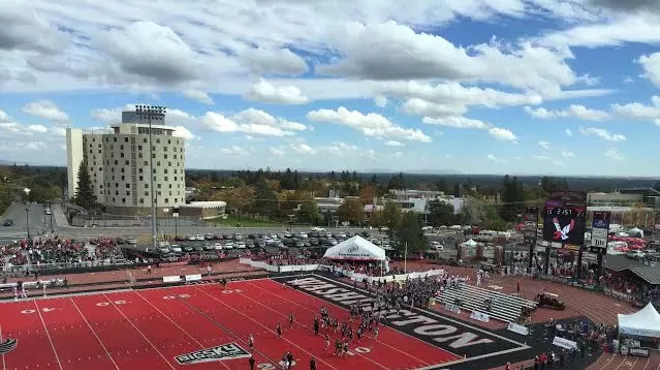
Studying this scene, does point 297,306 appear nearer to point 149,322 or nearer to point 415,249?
point 149,322

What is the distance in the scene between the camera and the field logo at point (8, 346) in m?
25.4

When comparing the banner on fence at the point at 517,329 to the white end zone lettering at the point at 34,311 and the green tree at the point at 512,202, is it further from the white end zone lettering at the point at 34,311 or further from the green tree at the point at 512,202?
the green tree at the point at 512,202

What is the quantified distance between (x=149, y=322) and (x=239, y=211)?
80.0 m

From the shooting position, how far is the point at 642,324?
28812 millimetres

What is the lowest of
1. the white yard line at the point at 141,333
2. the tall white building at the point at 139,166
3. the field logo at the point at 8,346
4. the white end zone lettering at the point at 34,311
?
the white yard line at the point at 141,333

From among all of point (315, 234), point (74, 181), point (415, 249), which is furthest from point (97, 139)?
point (415, 249)

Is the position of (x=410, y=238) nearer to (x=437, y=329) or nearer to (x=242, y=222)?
(x=437, y=329)

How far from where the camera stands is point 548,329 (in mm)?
31328

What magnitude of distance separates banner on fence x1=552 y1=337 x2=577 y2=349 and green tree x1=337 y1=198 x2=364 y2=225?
6772cm

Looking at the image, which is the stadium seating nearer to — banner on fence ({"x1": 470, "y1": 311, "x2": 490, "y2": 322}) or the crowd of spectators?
banner on fence ({"x1": 470, "y1": 311, "x2": 490, "y2": 322})

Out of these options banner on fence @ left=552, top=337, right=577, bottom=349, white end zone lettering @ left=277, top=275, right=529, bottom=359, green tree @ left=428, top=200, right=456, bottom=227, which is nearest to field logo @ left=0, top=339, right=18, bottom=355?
white end zone lettering @ left=277, top=275, right=529, bottom=359

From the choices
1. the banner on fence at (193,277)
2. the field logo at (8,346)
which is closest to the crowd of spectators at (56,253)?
the banner on fence at (193,277)

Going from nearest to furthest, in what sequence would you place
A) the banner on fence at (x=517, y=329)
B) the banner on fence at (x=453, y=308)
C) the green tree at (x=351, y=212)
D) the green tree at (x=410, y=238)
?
the banner on fence at (x=517, y=329) → the banner on fence at (x=453, y=308) → the green tree at (x=410, y=238) → the green tree at (x=351, y=212)

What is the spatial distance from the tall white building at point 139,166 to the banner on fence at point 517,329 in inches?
3312
